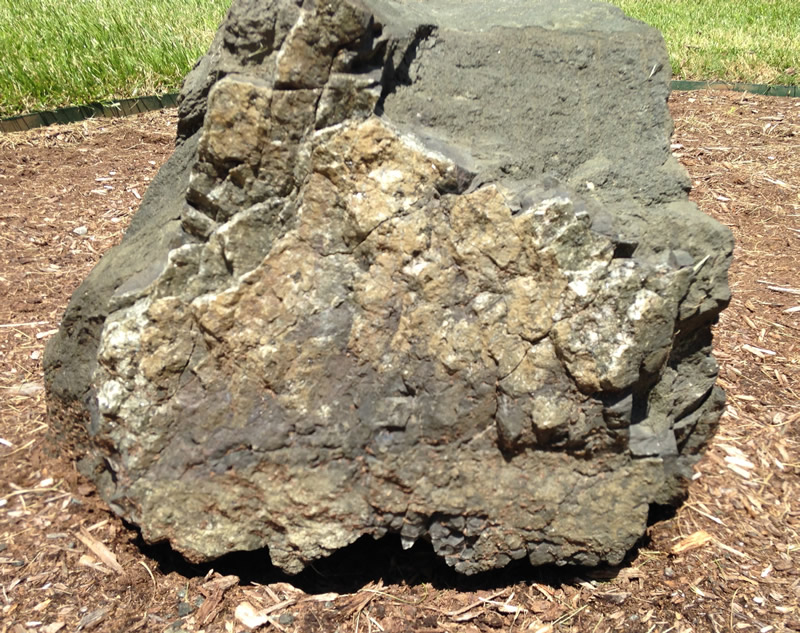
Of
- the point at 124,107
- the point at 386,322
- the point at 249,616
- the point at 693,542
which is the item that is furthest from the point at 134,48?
the point at 693,542

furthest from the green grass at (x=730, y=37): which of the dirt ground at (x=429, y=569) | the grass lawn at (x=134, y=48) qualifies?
the dirt ground at (x=429, y=569)

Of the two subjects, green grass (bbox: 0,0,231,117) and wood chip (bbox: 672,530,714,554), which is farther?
green grass (bbox: 0,0,231,117)

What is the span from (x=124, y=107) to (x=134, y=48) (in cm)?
64

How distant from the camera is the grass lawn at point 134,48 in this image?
6.07 meters

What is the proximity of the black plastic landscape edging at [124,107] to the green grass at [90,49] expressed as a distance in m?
0.09

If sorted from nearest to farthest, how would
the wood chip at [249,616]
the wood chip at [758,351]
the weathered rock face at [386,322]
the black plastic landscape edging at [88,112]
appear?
the weathered rock face at [386,322], the wood chip at [249,616], the wood chip at [758,351], the black plastic landscape edging at [88,112]

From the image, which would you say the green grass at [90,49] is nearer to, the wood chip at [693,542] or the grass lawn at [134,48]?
the grass lawn at [134,48]

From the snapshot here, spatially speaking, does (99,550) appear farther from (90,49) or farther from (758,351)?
(90,49)

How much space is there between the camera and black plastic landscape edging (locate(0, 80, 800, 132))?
5.80m

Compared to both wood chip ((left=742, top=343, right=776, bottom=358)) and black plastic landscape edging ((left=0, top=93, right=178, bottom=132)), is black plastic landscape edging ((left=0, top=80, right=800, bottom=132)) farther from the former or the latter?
wood chip ((left=742, top=343, right=776, bottom=358))

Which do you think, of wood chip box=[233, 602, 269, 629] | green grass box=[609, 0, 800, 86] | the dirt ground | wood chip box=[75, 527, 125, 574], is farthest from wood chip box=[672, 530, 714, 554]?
green grass box=[609, 0, 800, 86]

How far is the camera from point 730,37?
24.3 ft

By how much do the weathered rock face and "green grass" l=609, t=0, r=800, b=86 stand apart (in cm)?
501

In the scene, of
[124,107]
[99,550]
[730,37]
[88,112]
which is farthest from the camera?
[730,37]
